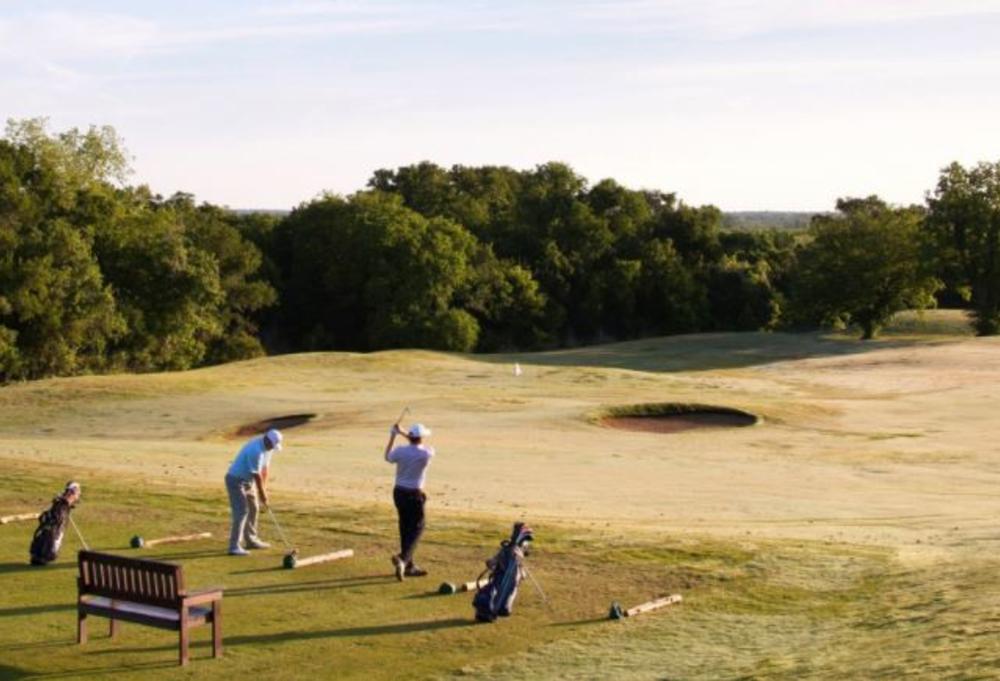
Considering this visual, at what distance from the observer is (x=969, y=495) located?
32062 mm

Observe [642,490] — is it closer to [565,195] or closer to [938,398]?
[938,398]

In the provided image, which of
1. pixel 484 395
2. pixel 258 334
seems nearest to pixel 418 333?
pixel 258 334

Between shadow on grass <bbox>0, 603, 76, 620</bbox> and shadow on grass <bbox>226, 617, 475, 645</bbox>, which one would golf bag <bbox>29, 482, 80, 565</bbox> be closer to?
shadow on grass <bbox>0, 603, 76, 620</bbox>

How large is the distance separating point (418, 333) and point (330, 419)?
4767cm

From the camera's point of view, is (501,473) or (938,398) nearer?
(501,473)

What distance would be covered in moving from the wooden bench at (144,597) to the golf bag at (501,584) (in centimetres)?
322

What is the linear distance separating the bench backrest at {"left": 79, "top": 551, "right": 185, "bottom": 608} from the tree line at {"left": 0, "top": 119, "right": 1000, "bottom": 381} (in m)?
57.0

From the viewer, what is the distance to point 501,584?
16.8m

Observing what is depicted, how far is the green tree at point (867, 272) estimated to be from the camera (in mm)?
87562

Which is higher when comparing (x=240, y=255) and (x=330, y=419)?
(x=240, y=255)

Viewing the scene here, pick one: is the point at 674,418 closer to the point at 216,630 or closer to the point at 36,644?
the point at 216,630

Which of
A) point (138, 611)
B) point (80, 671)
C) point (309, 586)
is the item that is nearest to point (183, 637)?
point (138, 611)

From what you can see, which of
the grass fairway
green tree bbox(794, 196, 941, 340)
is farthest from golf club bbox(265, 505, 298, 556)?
green tree bbox(794, 196, 941, 340)

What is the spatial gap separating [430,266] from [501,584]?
7862 centimetres
